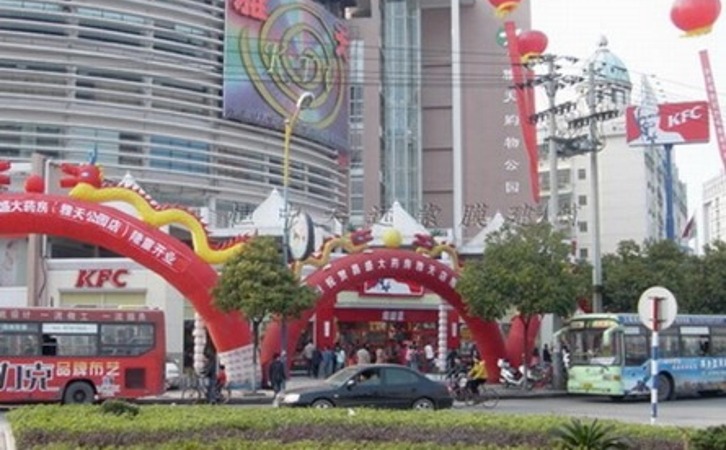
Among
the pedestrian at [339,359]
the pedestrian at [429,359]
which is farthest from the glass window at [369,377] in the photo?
the pedestrian at [429,359]

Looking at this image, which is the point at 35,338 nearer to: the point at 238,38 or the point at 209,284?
the point at 209,284

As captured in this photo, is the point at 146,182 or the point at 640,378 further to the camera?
the point at 146,182

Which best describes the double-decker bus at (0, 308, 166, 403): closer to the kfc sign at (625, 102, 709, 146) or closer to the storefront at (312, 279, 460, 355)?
the storefront at (312, 279, 460, 355)

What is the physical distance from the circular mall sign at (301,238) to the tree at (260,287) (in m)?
0.47

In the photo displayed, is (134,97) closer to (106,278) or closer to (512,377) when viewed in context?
(106,278)

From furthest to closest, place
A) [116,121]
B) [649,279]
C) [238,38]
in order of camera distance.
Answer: [238,38], [116,121], [649,279]

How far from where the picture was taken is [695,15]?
27.0m

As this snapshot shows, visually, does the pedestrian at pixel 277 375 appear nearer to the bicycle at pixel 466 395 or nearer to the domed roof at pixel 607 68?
the bicycle at pixel 466 395

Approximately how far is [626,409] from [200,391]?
35.8 ft

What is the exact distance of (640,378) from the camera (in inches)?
1068

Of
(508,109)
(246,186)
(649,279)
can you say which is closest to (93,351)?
(649,279)

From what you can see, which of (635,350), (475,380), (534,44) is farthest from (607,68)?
(475,380)

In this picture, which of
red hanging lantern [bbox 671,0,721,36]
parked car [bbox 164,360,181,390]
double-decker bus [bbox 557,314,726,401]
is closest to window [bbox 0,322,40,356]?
parked car [bbox 164,360,181,390]

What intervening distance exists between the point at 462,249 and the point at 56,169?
62.2 ft
